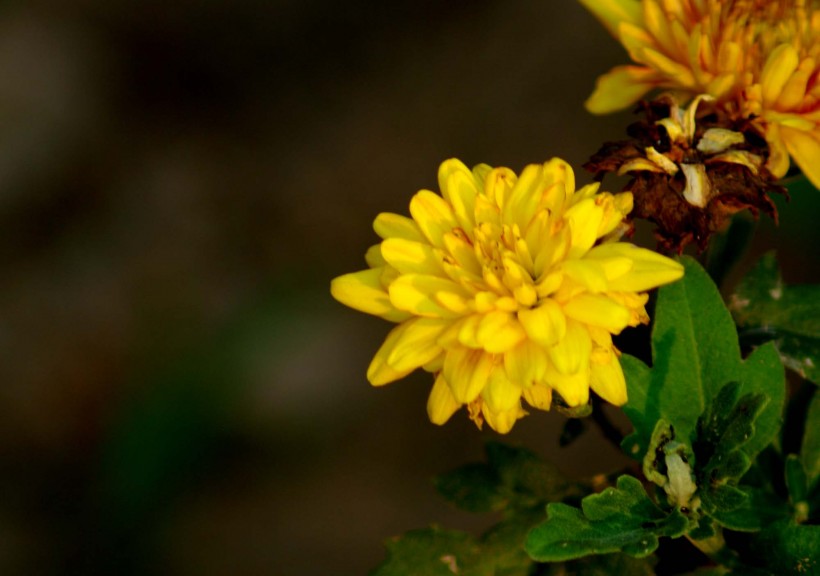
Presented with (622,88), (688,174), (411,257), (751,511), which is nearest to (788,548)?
(751,511)

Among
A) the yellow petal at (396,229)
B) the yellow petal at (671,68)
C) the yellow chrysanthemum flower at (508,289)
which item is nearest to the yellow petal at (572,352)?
the yellow chrysanthemum flower at (508,289)

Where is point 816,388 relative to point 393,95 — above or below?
below

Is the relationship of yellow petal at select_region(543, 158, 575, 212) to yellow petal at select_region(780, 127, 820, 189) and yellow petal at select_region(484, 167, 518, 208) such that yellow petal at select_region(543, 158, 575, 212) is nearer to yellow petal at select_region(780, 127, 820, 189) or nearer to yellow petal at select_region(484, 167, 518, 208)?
yellow petal at select_region(484, 167, 518, 208)

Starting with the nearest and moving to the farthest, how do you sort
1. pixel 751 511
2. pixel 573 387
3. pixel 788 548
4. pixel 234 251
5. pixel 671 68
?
pixel 573 387, pixel 788 548, pixel 751 511, pixel 671 68, pixel 234 251

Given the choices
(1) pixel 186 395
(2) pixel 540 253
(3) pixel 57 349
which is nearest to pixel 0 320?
(3) pixel 57 349

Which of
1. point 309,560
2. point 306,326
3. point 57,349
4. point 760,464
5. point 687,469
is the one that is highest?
point 57,349

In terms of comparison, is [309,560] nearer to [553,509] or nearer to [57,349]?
[57,349]

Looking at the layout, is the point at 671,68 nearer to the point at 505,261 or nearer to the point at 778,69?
the point at 778,69
